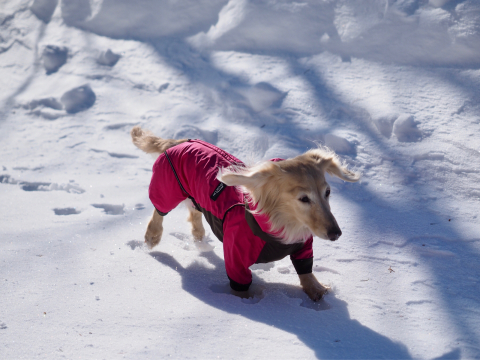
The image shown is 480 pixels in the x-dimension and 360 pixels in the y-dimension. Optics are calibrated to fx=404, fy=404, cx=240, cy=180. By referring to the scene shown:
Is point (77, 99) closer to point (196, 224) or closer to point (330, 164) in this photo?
point (196, 224)

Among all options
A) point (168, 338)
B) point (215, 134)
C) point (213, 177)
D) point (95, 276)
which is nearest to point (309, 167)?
point (213, 177)

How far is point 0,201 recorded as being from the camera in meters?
3.61

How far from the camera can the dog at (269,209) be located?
2.28 metres

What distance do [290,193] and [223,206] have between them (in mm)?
449

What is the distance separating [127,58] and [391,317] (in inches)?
211

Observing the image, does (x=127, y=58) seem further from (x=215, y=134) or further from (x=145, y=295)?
(x=145, y=295)

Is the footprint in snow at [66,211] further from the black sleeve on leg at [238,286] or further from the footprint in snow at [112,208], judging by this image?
the black sleeve on leg at [238,286]

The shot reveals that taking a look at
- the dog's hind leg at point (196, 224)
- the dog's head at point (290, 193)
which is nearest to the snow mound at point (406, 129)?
the dog's head at point (290, 193)

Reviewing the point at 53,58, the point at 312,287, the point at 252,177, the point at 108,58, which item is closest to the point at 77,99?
the point at 108,58

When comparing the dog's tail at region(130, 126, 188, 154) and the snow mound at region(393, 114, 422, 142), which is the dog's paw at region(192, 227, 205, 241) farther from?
the snow mound at region(393, 114, 422, 142)

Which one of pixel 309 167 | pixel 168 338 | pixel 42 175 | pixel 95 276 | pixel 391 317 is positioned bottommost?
pixel 42 175

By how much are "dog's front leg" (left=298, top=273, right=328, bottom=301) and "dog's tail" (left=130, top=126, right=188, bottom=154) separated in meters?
1.48

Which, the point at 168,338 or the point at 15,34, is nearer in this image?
the point at 168,338

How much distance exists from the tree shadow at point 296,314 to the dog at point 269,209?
0.43ft
